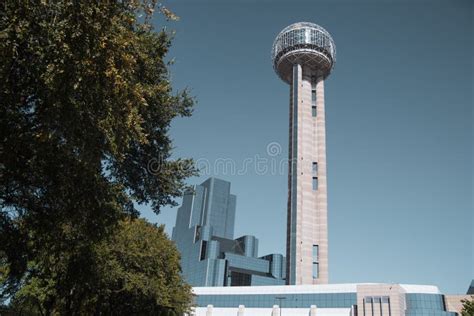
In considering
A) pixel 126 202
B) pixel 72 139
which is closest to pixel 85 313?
pixel 126 202

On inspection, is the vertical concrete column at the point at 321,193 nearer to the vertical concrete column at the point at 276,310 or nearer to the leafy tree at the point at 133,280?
the vertical concrete column at the point at 276,310

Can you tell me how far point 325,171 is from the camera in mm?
99500

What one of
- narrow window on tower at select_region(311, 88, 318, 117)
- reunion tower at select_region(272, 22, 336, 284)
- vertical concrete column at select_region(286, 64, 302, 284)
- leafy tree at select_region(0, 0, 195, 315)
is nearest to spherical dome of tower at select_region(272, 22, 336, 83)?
reunion tower at select_region(272, 22, 336, 284)

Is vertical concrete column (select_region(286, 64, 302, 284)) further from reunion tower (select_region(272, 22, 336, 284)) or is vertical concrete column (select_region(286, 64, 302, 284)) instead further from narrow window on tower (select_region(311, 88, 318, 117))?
narrow window on tower (select_region(311, 88, 318, 117))

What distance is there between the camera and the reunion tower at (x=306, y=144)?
91875mm

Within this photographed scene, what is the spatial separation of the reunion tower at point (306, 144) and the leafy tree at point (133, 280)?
169ft

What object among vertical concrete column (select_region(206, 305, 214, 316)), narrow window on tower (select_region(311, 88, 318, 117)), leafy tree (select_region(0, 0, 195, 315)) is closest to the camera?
leafy tree (select_region(0, 0, 195, 315))

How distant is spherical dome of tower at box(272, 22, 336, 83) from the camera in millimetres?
108312

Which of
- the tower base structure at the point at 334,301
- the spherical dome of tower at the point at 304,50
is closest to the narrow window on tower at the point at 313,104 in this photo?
the spherical dome of tower at the point at 304,50

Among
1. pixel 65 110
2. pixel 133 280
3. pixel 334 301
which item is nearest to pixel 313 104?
pixel 334 301

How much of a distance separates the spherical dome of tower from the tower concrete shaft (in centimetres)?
233

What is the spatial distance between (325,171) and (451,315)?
3832cm

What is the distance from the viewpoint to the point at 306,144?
10044 cm

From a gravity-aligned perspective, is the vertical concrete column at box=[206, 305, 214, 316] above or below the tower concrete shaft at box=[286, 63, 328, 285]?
below
